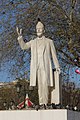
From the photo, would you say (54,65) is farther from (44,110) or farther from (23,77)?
(23,77)

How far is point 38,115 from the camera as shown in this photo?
433 inches

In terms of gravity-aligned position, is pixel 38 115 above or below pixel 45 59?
below

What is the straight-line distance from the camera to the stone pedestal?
10.8 metres

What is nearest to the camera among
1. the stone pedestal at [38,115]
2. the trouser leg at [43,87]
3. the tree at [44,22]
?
the stone pedestal at [38,115]

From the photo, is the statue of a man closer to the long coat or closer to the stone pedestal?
the long coat

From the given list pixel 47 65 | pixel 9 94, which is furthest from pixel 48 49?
pixel 9 94

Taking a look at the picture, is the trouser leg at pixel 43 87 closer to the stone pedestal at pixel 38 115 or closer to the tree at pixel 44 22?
the stone pedestal at pixel 38 115

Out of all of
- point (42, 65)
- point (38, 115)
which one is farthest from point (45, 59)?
point (38, 115)

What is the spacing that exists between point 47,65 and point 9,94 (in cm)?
3141

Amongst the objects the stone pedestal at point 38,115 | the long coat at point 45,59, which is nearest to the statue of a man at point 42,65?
the long coat at point 45,59

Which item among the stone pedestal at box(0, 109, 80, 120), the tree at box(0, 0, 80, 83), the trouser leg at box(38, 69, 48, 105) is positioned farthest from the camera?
the tree at box(0, 0, 80, 83)

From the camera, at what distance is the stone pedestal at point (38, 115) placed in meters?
10.8

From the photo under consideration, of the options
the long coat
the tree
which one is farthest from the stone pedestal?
the tree

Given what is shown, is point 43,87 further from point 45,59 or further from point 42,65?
point 45,59
